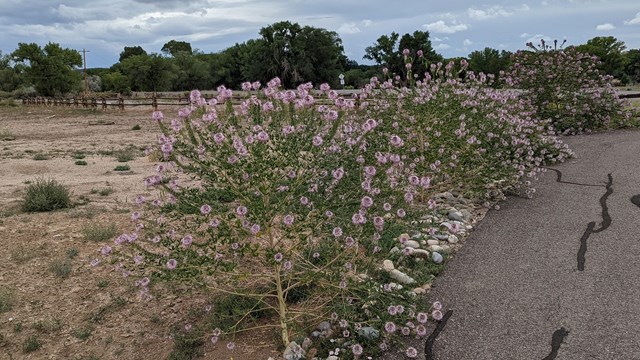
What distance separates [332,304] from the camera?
4195 millimetres

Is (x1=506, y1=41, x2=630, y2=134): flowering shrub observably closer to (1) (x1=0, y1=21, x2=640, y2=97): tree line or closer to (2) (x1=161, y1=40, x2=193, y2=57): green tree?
(1) (x1=0, y1=21, x2=640, y2=97): tree line

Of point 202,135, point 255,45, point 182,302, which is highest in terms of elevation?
point 255,45

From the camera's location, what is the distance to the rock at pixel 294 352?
3.63 meters

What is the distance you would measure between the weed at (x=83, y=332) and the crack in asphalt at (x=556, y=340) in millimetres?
3655

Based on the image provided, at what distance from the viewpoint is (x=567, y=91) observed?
556 inches

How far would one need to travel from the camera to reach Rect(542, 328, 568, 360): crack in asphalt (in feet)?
11.7

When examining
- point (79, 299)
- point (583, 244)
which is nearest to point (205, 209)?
point (79, 299)

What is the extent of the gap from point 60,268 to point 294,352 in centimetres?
323

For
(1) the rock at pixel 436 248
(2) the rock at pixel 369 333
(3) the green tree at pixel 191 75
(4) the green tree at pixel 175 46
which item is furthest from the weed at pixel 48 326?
(4) the green tree at pixel 175 46

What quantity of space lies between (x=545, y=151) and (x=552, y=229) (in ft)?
12.8

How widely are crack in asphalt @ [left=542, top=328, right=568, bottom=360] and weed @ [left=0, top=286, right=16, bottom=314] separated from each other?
186 inches

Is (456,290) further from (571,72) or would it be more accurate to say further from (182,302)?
(571,72)

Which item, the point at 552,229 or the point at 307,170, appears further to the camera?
the point at 552,229

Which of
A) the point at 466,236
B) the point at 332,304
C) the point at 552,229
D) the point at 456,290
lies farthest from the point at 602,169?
the point at 332,304
